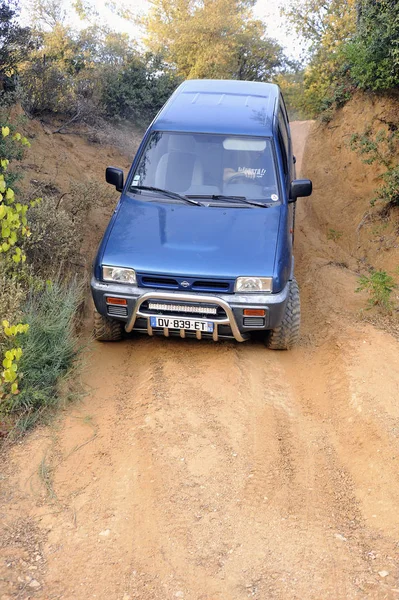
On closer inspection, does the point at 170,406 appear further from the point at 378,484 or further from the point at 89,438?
the point at 378,484

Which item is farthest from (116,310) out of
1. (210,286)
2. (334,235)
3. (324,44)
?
(324,44)

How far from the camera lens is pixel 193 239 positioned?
5.91 metres

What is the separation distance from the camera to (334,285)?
809cm

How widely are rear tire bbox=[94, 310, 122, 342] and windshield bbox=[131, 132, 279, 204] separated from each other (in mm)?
→ 1434

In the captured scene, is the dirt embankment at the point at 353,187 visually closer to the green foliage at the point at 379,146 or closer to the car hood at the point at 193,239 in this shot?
the green foliage at the point at 379,146

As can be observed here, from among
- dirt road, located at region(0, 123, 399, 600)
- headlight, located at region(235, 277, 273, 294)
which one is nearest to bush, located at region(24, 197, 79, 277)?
dirt road, located at region(0, 123, 399, 600)

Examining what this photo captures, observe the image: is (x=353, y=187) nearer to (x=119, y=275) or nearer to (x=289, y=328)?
(x=289, y=328)

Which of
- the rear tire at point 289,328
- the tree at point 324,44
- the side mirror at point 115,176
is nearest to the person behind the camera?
the rear tire at point 289,328

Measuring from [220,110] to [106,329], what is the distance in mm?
2843

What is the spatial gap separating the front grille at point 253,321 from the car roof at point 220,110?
7.29 feet

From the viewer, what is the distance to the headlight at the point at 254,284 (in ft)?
18.3

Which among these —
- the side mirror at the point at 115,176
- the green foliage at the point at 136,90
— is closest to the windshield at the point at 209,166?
the side mirror at the point at 115,176

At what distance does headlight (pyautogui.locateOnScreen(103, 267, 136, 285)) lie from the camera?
5.71 m

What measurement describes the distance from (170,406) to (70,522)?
1.44 m
